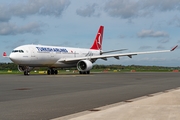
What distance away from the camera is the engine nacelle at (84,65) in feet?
134

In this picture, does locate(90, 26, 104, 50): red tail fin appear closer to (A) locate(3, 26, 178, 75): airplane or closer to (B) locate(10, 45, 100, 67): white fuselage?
(A) locate(3, 26, 178, 75): airplane

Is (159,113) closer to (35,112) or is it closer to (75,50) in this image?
(35,112)

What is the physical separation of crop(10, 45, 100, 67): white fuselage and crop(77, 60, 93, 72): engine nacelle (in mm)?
1969

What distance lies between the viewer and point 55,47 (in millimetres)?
42844

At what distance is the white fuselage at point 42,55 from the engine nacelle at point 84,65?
1.97m

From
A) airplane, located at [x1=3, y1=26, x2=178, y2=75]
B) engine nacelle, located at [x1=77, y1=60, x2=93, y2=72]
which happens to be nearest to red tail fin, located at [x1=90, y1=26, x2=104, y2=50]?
airplane, located at [x1=3, y1=26, x2=178, y2=75]

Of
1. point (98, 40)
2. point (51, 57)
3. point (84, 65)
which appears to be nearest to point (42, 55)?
point (51, 57)

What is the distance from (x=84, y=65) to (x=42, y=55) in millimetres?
5917

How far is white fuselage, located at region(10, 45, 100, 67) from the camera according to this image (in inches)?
1452

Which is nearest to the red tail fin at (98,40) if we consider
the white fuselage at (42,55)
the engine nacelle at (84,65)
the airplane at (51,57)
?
the airplane at (51,57)

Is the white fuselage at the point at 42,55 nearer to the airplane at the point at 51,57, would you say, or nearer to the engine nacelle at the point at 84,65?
the airplane at the point at 51,57

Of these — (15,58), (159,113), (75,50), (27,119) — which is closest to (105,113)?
(159,113)

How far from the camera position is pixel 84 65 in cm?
4197

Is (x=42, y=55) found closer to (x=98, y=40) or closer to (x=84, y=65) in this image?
(x=84, y=65)
